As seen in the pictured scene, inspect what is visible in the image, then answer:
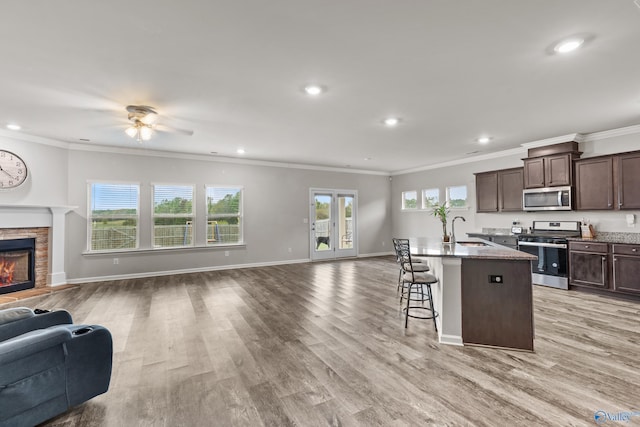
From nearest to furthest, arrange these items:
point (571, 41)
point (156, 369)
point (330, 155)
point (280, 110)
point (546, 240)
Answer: point (571, 41)
point (156, 369)
point (280, 110)
point (546, 240)
point (330, 155)

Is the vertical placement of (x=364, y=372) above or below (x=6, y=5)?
below

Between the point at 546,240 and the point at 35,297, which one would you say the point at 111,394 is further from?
the point at 546,240

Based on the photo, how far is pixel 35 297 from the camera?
15.6 feet

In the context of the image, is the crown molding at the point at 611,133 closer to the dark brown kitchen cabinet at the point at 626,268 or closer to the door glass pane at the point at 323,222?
the dark brown kitchen cabinet at the point at 626,268

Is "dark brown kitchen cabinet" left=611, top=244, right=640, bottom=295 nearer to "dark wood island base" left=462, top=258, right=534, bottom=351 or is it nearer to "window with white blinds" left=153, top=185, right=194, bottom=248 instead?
"dark wood island base" left=462, top=258, right=534, bottom=351

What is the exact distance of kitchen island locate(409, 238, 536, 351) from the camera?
2814mm

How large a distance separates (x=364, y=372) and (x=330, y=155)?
528 cm

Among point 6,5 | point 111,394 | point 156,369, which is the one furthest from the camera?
point 156,369

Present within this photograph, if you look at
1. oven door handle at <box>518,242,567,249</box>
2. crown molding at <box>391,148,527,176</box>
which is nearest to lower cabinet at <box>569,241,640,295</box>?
oven door handle at <box>518,242,567,249</box>

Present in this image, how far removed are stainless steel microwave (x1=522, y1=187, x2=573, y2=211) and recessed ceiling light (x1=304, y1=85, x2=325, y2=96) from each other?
192 inches

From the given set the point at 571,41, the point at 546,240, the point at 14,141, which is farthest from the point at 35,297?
the point at 546,240

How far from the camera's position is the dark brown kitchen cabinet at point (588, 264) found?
459cm

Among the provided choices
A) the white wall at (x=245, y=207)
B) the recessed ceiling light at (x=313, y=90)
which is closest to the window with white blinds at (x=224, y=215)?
the white wall at (x=245, y=207)

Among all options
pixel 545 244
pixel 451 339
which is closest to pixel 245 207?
pixel 451 339
